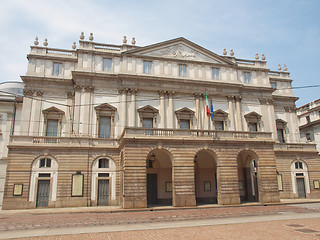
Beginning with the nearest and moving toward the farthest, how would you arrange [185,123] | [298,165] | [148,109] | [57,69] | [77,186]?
[77,186] < [148,109] < [57,69] < [185,123] < [298,165]

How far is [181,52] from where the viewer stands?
32.4m

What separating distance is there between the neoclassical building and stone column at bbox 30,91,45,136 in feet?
0.34

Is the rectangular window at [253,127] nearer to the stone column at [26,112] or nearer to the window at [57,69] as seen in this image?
the window at [57,69]

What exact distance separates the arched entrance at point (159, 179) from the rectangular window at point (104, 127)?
5.31 m

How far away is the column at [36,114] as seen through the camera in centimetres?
2773

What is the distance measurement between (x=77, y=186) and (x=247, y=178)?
1780 cm

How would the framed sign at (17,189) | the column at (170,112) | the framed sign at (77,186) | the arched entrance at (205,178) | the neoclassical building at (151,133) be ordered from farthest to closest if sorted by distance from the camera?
1. the column at (170,112)
2. the arched entrance at (205,178)
3. the framed sign at (77,186)
4. the framed sign at (17,189)
5. the neoclassical building at (151,133)

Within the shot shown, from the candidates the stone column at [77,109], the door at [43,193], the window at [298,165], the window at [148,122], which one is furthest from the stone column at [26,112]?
the window at [298,165]

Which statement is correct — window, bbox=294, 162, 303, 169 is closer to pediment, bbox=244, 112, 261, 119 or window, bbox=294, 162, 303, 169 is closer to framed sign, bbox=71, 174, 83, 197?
pediment, bbox=244, 112, 261, 119

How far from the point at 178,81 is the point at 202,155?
8736mm

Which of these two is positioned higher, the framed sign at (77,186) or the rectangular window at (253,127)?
the rectangular window at (253,127)

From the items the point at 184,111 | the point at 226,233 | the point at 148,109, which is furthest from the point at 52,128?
the point at 226,233

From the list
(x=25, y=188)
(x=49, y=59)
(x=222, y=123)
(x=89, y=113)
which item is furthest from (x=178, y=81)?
(x=25, y=188)

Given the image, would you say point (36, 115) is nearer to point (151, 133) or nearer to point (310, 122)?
point (151, 133)
